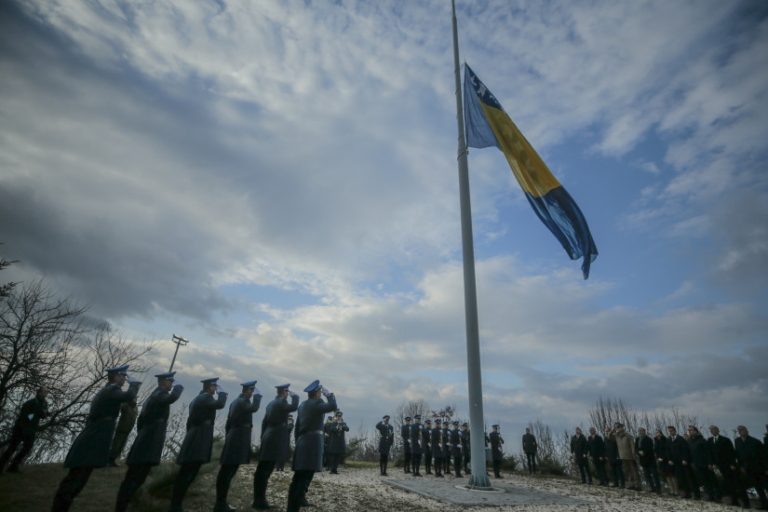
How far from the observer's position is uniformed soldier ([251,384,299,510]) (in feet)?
25.9

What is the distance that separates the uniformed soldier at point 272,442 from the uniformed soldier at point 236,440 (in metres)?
0.37

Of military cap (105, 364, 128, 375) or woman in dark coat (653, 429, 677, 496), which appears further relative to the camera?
woman in dark coat (653, 429, 677, 496)

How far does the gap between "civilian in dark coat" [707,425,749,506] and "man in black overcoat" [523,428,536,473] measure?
724cm

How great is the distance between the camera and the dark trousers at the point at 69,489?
580 cm

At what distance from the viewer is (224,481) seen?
7484 millimetres

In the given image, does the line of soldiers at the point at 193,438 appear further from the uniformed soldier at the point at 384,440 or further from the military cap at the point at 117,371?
the uniformed soldier at the point at 384,440

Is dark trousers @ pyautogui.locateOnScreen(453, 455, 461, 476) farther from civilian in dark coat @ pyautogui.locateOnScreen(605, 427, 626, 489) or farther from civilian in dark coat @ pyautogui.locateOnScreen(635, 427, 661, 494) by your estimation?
civilian in dark coat @ pyautogui.locateOnScreen(635, 427, 661, 494)

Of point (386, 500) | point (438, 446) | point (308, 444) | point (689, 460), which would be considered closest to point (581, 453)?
point (689, 460)

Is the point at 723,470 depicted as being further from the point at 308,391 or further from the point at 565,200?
the point at 308,391

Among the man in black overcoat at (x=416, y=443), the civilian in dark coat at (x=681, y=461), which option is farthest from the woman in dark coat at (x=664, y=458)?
the man in black overcoat at (x=416, y=443)

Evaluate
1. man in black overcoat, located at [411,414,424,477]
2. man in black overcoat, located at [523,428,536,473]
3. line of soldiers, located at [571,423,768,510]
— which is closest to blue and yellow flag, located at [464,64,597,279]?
line of soldiers, located at [571,423,768,510]

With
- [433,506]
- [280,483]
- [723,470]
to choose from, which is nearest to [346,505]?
[433,506]

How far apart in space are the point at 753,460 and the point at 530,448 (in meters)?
8.44

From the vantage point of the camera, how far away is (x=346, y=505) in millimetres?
8578
